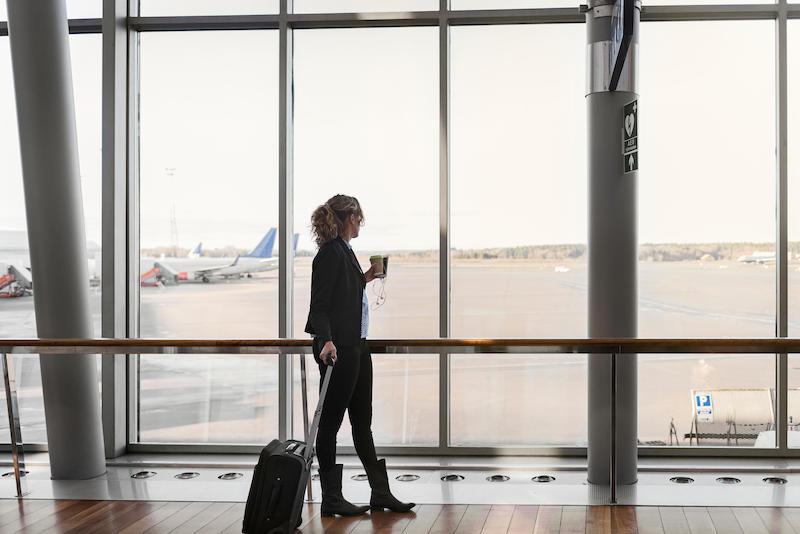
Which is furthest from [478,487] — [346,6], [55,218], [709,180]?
[346,6]

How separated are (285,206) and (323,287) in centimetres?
170

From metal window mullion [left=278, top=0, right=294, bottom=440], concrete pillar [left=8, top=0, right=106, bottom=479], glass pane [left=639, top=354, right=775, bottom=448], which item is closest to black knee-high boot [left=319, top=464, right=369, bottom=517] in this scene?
metal window mullion [left=278, top=0, right=294, bottom=440]

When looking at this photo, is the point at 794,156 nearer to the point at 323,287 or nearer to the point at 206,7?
the point at 323,287

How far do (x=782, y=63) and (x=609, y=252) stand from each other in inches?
Result: 67.9

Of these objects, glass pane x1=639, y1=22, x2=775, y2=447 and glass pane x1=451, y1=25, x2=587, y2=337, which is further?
glass pane x1=451, y1=25, x2=587, y2=337

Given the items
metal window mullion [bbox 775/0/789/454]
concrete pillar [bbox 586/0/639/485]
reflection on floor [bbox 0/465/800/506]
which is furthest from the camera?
metal window mullion [bbox 775/0/789/454]

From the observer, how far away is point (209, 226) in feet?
18.9

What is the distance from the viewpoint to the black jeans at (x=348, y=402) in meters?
4.05

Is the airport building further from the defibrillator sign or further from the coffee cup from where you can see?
the coffee cup

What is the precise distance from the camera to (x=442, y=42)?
18.1 feet

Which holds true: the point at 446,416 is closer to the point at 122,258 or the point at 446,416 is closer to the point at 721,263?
the point at 721,263

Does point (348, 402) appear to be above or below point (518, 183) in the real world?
below

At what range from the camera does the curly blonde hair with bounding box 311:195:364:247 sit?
4.06 metres

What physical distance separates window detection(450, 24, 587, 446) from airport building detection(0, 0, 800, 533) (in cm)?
1
